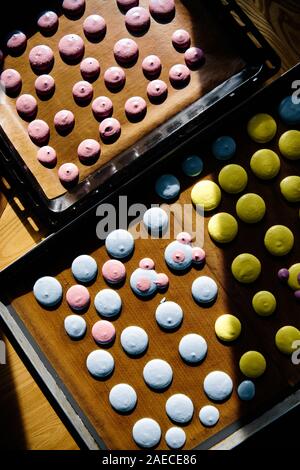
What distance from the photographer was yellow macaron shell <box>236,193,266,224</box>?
127cm

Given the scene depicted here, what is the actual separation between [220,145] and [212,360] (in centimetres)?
47

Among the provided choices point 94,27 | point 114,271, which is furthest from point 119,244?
point 94,27

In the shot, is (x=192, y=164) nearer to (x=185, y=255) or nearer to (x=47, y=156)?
(x=185, y=255)

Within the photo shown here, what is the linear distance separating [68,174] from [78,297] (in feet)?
0.89

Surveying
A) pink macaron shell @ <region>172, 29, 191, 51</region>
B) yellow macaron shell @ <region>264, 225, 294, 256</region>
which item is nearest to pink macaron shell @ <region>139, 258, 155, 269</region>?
yellow macaron shell @ <region>264, 225, 294, 256</region>

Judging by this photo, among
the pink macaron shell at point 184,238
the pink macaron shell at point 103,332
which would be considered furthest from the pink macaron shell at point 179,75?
the pink macaron shell at point 103,332

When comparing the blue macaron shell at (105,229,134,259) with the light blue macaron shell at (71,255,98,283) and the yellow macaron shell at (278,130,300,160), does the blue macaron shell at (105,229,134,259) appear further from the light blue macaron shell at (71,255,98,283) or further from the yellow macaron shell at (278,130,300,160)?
the yellow macaron shell at (278,130,300,160)

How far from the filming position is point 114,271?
1282 mm

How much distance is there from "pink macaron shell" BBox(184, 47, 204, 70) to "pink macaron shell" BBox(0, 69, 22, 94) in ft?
1.26

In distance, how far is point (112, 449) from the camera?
4.22 feet

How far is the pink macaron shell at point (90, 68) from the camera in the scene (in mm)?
1329

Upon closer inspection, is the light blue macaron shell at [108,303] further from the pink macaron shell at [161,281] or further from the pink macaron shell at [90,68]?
the pink macaron shell at [90,68]

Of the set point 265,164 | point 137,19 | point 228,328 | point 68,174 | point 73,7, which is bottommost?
point 228,328

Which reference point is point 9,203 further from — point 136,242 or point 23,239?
→ point 136,242
